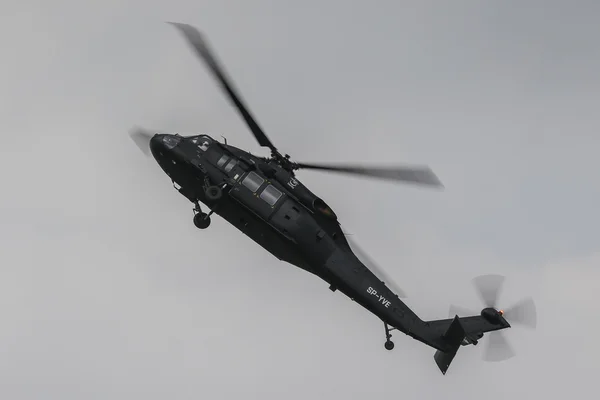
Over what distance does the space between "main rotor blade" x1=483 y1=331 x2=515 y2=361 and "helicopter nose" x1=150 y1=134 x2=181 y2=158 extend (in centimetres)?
1780

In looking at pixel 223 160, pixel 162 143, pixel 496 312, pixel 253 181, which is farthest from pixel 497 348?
pixel 162 143

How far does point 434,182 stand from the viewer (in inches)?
1083

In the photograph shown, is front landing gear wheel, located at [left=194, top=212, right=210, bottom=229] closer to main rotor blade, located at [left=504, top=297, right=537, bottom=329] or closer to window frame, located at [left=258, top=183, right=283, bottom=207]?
window frame, located at [left=258, top=183, right=283, bottom=207]

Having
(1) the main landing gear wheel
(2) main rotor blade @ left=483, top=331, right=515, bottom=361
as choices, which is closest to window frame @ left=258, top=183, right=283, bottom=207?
(1) the main landing gear wheel

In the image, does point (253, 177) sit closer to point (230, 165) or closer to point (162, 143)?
point (230, 165)

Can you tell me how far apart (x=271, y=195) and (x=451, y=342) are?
10666mm

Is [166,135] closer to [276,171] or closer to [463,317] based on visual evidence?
[276,171]

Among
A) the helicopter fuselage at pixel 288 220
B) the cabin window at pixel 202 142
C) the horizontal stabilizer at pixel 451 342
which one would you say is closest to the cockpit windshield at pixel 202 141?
the cabin window at pixel 202 142

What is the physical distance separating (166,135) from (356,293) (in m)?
11.9

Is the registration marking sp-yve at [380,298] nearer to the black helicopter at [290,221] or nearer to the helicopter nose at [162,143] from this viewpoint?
the black helicopter at [290,221]

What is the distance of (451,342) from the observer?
101 feet

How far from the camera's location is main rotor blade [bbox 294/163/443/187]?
90.9ft

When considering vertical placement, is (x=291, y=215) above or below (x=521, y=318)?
below

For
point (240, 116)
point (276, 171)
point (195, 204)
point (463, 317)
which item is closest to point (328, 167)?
point (276, 171)
